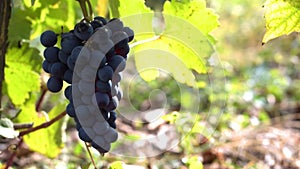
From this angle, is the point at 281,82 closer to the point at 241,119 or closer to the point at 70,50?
the point at 241,119

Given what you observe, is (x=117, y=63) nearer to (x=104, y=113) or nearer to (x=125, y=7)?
(x=104, y=113)

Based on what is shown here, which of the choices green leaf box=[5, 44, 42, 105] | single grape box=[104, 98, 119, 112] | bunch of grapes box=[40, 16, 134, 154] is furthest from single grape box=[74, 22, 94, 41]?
green leaf box=[5, 44, 42, 105]

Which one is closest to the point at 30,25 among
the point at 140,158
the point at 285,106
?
the point at 140,158

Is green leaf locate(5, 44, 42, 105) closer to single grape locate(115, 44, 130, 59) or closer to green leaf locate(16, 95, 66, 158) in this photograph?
green leaf locate(16, 95, 66, 158)

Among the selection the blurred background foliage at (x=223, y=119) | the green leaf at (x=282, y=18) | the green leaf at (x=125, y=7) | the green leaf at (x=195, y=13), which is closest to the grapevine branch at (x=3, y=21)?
the blurred background foliage at (x=223, y=119)

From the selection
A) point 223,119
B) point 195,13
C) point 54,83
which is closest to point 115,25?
point 54,83

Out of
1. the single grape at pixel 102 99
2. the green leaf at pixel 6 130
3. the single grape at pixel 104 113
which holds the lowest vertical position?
the green leaf at pixel 6 130

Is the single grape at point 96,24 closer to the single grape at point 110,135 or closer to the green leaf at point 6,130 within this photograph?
the single grape at point 110,135
